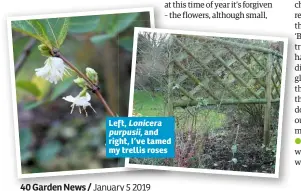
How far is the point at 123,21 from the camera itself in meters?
2.05

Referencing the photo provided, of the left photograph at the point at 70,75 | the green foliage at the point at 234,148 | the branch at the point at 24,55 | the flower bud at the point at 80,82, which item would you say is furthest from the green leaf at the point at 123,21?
the green foliage at the point at 234,148

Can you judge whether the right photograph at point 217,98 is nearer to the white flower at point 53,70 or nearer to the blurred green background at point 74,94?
the blurred green background at point 74,94

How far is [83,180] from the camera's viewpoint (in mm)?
2166

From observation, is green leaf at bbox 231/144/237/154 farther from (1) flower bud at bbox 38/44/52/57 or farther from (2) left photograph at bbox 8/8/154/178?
(1) flower bud at bbox 38/44/52/57

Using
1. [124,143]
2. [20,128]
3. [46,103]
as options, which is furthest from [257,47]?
[20,128]

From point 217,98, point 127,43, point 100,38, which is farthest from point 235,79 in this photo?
point 100,38

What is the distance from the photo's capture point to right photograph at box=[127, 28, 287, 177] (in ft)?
6.90

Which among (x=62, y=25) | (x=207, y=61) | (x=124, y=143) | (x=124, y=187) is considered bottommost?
(x=124, y=187)

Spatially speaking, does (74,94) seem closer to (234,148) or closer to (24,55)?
(24,55)

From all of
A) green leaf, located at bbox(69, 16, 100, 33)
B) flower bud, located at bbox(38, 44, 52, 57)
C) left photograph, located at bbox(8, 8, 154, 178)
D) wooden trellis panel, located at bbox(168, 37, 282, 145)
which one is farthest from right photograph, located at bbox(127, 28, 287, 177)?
flower bud, located at bbox(38, 44, 52, 57)

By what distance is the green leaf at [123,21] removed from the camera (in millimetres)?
2047

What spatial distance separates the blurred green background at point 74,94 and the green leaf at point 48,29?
25 millimetres

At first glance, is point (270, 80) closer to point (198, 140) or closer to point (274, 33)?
point (274, 33)

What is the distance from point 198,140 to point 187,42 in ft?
1.31
